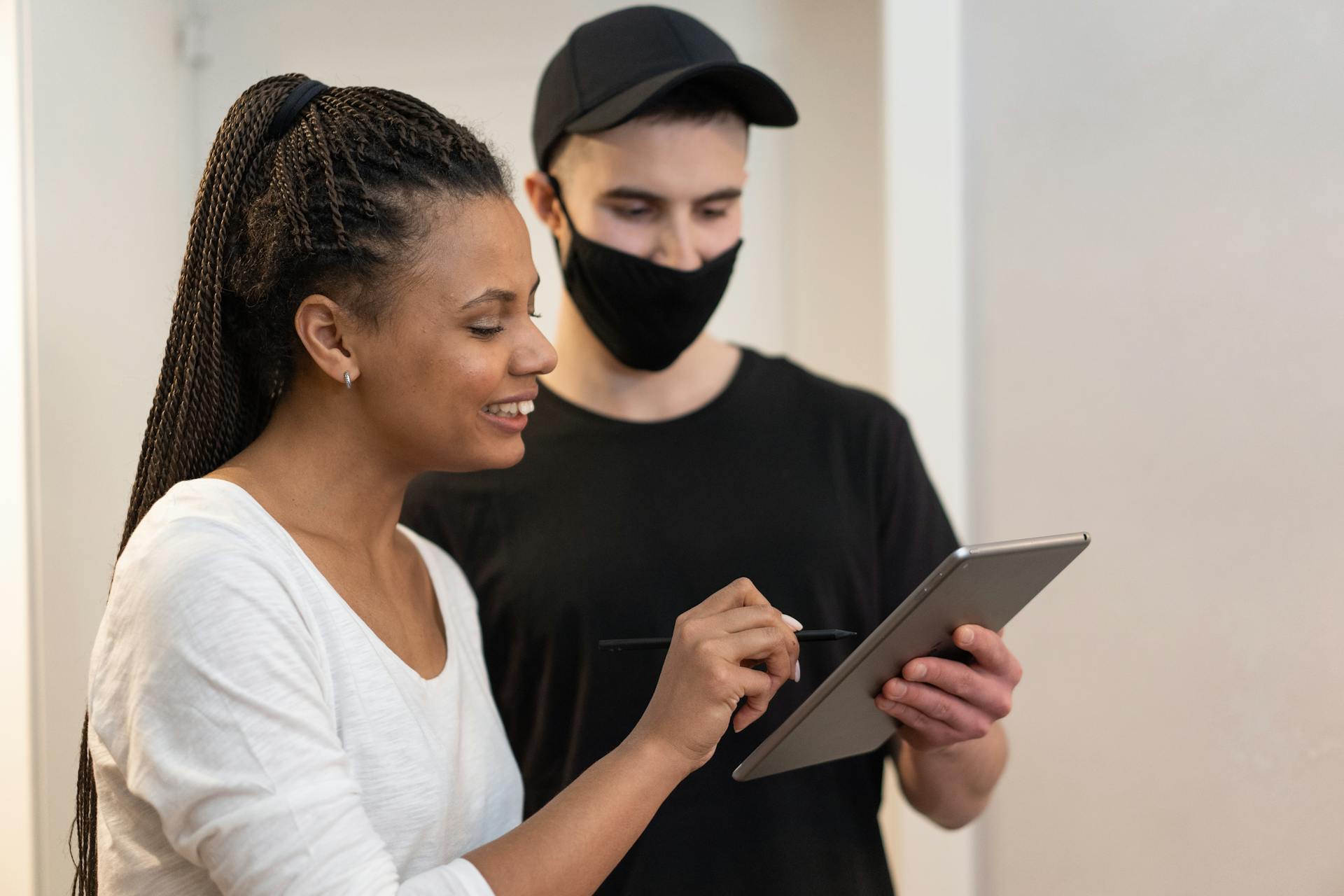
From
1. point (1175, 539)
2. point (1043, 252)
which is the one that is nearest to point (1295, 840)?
point (1175, 539)

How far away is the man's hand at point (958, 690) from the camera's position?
98cm

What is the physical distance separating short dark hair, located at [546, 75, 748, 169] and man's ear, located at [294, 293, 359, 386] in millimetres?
454

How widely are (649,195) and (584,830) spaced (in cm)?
71

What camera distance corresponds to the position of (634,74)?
4.11ft

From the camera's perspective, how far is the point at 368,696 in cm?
85

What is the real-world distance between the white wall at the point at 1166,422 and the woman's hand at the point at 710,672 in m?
1.03

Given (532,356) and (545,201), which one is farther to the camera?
(545,201)

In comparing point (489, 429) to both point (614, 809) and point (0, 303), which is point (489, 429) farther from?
point (0, 303)

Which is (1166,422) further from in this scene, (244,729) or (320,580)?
(244,729)

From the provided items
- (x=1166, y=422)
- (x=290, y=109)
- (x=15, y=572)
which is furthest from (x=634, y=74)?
(x=15, y=572)

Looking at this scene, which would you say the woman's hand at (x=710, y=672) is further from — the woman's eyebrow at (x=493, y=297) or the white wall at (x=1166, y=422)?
the white wall at (x=1166, y=422)

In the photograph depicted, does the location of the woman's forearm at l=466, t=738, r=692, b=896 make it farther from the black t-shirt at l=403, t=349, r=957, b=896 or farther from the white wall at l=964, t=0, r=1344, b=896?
the white wall at l=964, t=0, r=1344, b=896

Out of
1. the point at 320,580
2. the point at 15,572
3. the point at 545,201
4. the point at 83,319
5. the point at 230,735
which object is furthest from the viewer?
the point at 83,319

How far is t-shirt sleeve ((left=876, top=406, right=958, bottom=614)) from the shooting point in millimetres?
1265
